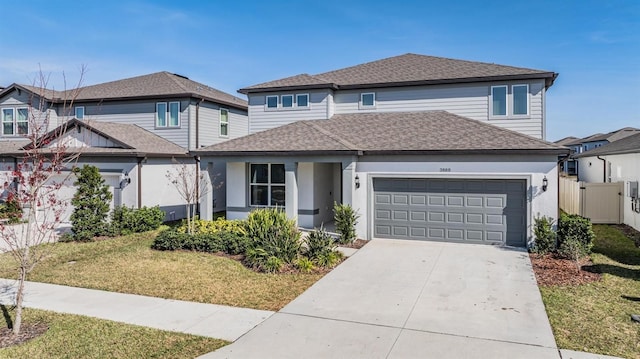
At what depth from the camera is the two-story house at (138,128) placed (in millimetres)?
16828

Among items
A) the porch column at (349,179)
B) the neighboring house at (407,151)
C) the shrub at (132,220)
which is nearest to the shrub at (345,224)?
the porch column at (349,179)

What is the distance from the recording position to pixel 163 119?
20.5 meters

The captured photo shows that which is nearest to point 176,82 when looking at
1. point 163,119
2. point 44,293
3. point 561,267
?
point 163,119

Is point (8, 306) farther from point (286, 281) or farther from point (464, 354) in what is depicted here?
point (464, 354)

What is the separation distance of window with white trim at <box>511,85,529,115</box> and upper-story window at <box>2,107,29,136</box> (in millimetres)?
23034

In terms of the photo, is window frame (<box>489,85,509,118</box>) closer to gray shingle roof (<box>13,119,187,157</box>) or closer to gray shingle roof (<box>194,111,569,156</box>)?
gray shingle roof (<box>194,111,569,156</box>)

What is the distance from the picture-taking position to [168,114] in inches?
803

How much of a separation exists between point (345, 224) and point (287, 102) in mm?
7318

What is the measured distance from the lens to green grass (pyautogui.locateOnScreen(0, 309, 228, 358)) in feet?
19.1

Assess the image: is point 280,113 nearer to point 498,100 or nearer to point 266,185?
point 266,185

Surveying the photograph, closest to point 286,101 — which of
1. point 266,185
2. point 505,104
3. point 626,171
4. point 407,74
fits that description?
point 266,185

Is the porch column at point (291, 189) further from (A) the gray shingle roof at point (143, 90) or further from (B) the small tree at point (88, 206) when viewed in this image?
(A) the gray shingle roof at point (143, 90)

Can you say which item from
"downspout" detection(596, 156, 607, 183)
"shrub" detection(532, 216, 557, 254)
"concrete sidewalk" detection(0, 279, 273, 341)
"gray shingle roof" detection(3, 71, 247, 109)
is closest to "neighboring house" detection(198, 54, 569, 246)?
"shrub" detection(532, 216, 557, 254)

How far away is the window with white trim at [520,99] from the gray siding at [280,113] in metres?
7.47
